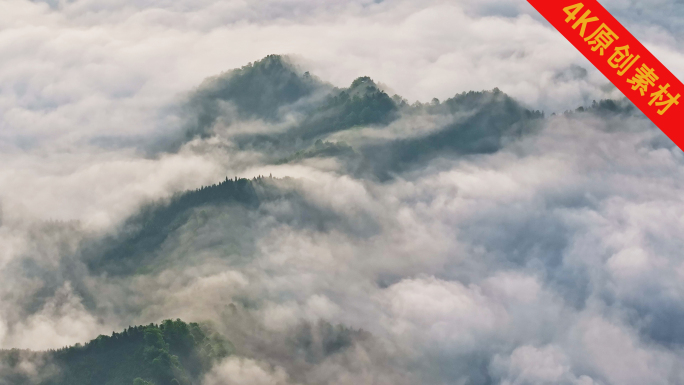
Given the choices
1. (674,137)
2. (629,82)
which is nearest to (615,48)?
(629,82)

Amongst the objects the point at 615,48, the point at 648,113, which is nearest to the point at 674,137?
the point at 648,113

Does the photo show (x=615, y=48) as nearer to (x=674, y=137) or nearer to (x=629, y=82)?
(x=629, y=82)

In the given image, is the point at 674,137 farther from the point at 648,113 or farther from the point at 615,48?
the point at 615,48
